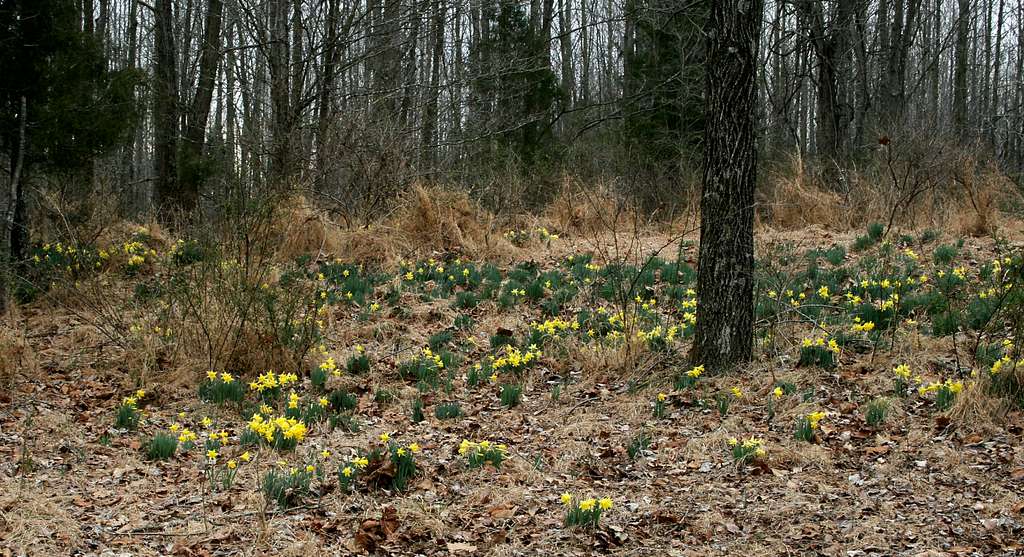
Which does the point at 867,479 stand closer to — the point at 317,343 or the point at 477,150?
the point at 317,343

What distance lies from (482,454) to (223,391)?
7.67 ft

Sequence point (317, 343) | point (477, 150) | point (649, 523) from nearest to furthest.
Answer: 1. point (649, 523)
2. point (317, 343)
3. point (477, 150)

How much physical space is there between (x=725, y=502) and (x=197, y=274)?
500 cm

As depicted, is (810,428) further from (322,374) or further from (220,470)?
(322,374)

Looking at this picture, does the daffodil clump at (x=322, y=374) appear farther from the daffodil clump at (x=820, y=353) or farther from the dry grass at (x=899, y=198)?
the dry grass at (x=899, y=198)

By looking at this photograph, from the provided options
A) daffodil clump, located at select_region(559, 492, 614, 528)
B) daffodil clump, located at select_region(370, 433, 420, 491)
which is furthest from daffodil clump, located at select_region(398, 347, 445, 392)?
daffodil clump, located at select_region(559, 492, 614, 528)

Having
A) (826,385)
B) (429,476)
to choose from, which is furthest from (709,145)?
(429,476)

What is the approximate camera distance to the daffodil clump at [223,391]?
6.00 meters

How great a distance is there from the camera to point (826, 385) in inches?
227

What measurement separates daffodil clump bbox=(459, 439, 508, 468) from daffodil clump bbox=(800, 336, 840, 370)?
8.56 feet

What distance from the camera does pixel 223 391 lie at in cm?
602

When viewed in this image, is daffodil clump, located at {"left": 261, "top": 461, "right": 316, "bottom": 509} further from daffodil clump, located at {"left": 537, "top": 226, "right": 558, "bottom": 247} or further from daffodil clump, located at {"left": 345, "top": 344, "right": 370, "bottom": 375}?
daffodil clump, located at {"left": 537, "top": 226, "right": 558, "bottom": 247}

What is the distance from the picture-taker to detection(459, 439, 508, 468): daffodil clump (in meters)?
4.77

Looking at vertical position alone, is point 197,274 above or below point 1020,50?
below
